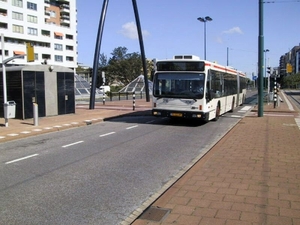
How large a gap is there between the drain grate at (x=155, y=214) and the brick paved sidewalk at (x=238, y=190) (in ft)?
0.11

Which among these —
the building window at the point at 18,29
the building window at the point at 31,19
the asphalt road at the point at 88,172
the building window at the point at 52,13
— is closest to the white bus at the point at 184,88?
the asphalt road at the point at 88,172

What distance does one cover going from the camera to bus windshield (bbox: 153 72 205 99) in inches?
557

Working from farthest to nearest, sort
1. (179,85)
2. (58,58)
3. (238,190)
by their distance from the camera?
(58,58) → (179,85) → (238,190)

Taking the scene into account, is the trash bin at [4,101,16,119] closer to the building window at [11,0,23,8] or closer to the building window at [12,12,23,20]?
the building window at [12,12,23,20]

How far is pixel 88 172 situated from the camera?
698cm

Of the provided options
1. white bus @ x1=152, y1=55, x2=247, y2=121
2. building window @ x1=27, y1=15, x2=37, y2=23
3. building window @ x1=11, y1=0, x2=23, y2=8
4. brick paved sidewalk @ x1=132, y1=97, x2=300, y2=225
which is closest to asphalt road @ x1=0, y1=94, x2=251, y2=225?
brick paved sidewalk @ x1=132, y1=97, x2=300, y2=225

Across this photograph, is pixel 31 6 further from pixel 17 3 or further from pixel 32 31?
pixel 32 31

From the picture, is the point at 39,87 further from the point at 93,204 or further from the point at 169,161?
the point at 93,204

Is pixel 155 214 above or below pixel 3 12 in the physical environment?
below

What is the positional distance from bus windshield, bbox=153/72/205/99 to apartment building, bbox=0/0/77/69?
53.1 m

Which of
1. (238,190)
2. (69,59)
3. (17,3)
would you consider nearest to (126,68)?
(69,59)

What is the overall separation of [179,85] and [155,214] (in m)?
10.3

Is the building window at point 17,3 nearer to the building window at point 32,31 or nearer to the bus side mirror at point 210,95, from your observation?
the building window at point 32,31

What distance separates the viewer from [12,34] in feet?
238
